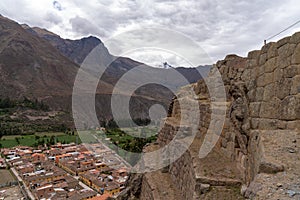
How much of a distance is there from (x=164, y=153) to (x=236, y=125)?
3.97 metres

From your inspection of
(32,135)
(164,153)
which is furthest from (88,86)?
(164,153)

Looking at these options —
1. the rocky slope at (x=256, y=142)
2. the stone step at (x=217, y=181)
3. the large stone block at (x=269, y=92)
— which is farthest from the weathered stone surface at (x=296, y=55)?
the stone step at (x=217, y=181)

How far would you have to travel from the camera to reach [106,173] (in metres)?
36.2

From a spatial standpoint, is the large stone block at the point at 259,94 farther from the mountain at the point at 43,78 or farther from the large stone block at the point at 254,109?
the mountain at the point at 43,78

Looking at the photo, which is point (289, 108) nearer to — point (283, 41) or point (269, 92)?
point (269, 92)

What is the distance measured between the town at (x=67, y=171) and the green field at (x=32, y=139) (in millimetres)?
4285

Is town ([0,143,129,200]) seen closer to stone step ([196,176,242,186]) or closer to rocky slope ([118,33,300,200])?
rocky slope ([118,33,300,200])

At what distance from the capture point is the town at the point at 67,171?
94.0 feet

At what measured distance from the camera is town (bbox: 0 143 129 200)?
28650mm

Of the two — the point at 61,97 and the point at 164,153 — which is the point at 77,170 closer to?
the point at 164,153

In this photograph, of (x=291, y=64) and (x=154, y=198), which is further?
(x=154, y=198)

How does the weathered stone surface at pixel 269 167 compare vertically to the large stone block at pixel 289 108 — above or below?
below

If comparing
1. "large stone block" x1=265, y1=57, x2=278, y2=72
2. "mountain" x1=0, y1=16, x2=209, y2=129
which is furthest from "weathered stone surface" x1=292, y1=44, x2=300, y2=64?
"mountain" x1=0, y1=16, x2=209, y2=129

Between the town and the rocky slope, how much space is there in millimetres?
18712
